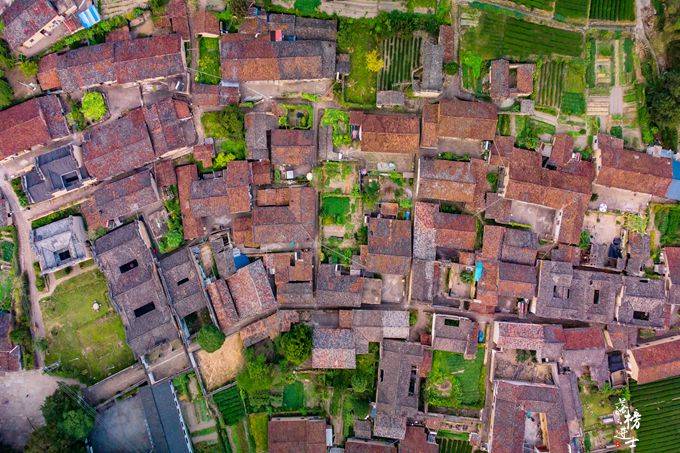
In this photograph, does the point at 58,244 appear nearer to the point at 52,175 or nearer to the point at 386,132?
the point at 52,175

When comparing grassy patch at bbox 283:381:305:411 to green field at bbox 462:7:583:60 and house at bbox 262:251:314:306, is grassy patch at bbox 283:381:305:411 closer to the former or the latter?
house at bbox 262:251:314:306

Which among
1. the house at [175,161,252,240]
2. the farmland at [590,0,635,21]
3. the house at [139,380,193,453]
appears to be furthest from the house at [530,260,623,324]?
the house at [139,380,193,453]

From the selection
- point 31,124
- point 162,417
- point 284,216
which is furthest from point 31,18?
point 162,417

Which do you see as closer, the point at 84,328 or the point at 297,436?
the point at 297,436

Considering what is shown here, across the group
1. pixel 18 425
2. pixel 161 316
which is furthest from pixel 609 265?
A: pixel 18 425

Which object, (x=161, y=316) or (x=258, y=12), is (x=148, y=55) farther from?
(x=161, y=316)

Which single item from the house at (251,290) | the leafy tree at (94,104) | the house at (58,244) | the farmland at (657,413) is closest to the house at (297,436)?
the house at (251,290)
